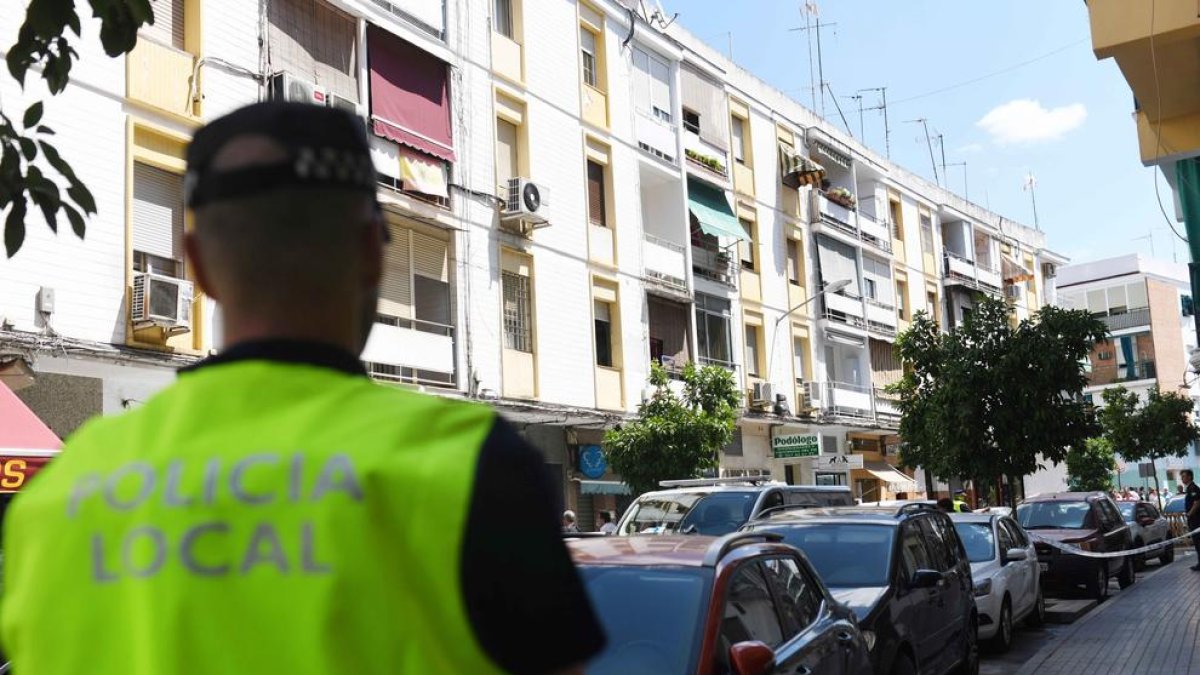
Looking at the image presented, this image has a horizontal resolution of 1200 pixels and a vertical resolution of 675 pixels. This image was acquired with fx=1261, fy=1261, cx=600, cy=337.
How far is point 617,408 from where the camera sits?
1065 inches

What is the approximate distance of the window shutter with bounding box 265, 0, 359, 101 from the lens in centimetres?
1978

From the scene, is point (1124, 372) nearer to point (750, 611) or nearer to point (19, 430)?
point (19, 430)

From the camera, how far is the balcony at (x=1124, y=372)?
254 ft

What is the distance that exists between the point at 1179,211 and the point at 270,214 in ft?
64.3

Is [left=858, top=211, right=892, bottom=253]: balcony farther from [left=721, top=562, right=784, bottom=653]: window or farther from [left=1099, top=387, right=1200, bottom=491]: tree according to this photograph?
[left=721, top=562, right=784, bottom=653]: window

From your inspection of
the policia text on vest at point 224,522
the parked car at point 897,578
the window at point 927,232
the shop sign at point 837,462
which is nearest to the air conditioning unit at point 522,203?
the shop sign at point 837,462

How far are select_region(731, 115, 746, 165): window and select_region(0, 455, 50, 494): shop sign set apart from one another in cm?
2481

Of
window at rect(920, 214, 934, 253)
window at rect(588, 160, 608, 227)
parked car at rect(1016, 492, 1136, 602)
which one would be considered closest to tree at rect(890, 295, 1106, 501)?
parked car at rect(1016, 492, 1136, 602)

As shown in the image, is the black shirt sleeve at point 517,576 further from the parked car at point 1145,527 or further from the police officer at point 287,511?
the parked car at point 1145,527

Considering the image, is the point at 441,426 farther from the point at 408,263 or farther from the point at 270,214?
the point at 408,263

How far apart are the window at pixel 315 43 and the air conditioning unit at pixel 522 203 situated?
160 inches

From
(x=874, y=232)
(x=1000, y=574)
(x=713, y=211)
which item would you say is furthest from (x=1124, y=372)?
(x=1000, y=574)

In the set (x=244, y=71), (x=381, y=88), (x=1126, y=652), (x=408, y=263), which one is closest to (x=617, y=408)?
(x=408, y=263)

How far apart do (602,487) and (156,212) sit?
449 inches
